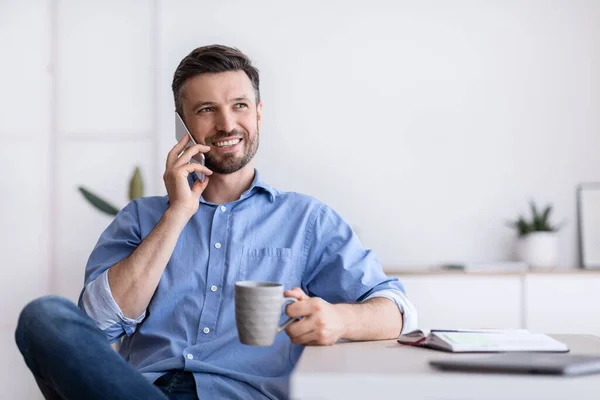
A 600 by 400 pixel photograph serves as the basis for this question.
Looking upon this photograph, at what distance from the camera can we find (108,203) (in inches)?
130

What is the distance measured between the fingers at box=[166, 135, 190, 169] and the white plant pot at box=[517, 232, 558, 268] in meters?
2.08

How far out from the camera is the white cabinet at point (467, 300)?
9.91 ft

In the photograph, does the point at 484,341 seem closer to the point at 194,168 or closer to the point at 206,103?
the point at 194,168

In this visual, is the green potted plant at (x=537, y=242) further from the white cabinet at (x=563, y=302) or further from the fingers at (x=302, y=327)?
the fingers at (x=302, y=327)

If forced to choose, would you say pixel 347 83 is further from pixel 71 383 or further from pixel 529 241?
pixel 71 383

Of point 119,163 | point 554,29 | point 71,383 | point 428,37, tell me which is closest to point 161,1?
point 119,163

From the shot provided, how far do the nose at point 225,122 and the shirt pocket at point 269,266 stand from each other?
1.13 feet

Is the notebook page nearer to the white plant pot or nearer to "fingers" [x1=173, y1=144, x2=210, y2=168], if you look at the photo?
"fingers" [x1=173, y1=144, x2=210, y2=168]

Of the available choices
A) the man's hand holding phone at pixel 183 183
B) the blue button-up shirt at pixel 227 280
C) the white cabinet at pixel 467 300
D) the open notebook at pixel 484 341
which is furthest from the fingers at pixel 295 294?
the white cabinet at pixel 467 300

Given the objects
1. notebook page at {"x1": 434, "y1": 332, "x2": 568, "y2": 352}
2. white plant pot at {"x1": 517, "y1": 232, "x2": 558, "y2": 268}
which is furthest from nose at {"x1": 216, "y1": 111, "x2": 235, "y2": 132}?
white plant pot at {"x1": 517, "y1": 232, "x2": 558, "y2": 268}

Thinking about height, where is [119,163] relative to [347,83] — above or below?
below

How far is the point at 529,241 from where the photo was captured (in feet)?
10.7

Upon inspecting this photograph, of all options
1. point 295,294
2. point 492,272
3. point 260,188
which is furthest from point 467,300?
point 295,294

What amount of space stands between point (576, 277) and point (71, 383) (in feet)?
8.30
